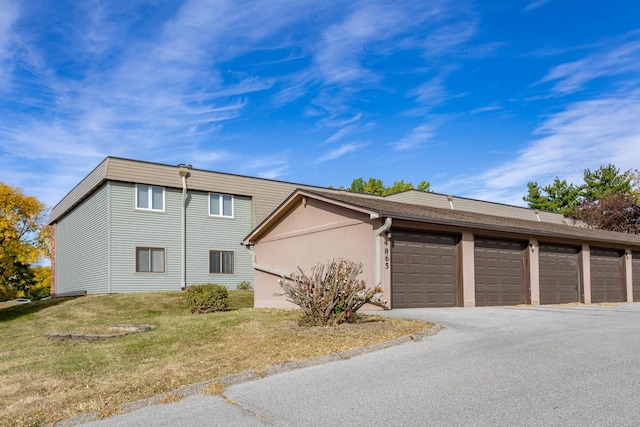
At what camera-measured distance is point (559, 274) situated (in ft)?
64.3

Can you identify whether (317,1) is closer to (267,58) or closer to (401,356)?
(267,58)

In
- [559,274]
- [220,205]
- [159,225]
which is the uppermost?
[220,205]

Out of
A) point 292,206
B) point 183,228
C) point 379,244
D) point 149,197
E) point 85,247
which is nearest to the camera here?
point 379,244

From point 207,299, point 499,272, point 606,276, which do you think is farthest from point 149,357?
point 606,276

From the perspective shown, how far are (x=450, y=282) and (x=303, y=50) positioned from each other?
375 inches

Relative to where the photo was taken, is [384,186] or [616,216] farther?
[384,186]

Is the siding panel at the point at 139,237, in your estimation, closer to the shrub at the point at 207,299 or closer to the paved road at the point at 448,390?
the shrub at the point at 207,299

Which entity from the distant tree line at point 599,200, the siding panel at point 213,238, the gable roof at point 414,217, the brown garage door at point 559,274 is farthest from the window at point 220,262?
the distant tree line at point 599,200

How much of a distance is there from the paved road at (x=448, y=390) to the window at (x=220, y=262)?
17763 mm

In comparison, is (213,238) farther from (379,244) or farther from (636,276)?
(636,276)

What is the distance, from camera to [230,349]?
355 inches

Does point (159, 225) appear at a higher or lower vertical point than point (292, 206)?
lower

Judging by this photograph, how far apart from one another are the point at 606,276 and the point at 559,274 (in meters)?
3.91

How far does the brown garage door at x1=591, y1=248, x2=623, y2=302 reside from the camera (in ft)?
70.0
